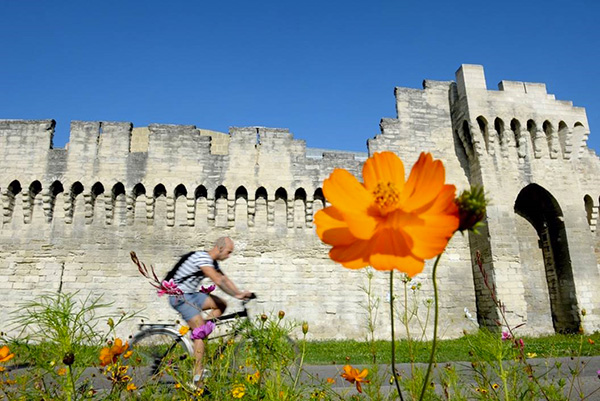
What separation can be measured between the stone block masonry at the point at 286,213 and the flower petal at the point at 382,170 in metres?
11.3

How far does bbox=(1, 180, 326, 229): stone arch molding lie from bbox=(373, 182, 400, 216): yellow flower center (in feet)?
38.6

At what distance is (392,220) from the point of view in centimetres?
88

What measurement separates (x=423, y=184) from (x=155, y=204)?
1237 centimetres

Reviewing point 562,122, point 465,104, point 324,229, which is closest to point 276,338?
point 324,229

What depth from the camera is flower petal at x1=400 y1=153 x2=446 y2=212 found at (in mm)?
877

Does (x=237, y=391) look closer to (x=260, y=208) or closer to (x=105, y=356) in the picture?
(x=105, y=356)

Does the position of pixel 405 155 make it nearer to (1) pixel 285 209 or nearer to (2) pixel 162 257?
(1) pixel 285 209

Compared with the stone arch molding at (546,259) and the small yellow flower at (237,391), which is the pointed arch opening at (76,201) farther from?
the stone arch molding at (546,259)

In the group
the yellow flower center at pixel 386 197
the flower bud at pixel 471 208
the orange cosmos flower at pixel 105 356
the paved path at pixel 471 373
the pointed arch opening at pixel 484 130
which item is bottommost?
the paved path at pixel 471 373

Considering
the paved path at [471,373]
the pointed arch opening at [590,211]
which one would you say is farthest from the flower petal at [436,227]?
the pointed arch opening at [590,211]

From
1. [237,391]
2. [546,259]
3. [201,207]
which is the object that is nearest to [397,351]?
[201,207]

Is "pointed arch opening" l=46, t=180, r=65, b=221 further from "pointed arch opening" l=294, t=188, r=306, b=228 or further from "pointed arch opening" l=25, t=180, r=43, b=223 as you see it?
"pointed arch opening" l=294, t=188, r=306, b=228

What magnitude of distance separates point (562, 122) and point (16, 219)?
17437mm

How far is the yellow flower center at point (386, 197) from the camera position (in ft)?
2.98
